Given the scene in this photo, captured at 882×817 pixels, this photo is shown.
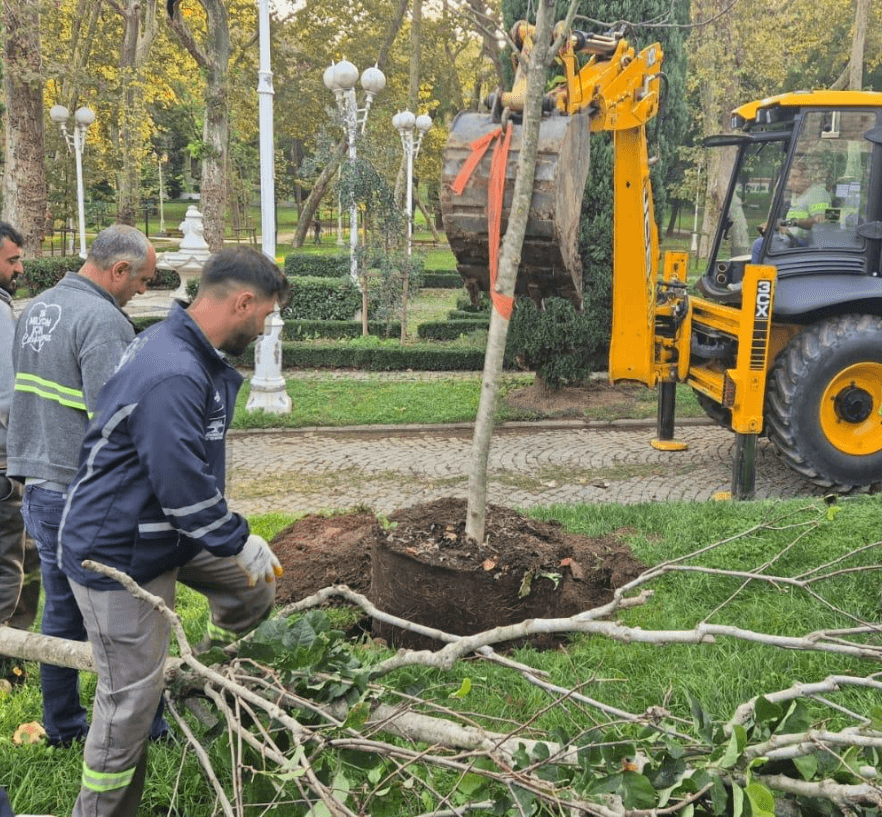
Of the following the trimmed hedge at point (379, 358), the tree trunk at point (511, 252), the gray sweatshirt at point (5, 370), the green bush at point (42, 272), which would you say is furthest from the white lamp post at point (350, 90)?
the gray sweatshirt at point (5, 370)

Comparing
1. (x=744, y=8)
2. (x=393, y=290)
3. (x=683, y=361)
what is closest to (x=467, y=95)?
(x=744, y=8)

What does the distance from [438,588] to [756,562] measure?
6.76 ft

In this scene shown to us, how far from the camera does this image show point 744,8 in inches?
752

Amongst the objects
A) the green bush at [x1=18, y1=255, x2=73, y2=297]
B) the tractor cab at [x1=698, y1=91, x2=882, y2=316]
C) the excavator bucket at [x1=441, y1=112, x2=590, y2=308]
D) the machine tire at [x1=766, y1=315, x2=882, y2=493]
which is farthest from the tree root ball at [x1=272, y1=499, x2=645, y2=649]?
the green bush at [x1=18, y1=255, x2=73, y2=297]

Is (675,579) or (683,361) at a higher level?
(683,361)

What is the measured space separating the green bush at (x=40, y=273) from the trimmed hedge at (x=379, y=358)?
9.67 metres

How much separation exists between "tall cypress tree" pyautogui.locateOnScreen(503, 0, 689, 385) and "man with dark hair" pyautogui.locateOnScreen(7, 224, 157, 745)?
7.58 m

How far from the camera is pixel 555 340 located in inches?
421

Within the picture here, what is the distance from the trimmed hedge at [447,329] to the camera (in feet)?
51.6

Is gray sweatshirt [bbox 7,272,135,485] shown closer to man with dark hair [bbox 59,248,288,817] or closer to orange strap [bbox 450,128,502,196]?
man with dark hair [bbox 59,248,288,817]

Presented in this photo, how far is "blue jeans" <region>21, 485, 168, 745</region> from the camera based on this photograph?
3.46m

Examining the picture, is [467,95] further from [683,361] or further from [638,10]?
[683,361]

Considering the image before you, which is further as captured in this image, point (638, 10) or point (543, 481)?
point (638, 10)

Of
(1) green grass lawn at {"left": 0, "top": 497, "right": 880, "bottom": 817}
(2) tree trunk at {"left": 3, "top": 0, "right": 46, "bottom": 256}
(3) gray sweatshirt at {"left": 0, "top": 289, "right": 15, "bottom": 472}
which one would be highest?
(2) tree trunk at {"left": 3, "top": 0, "right": 46, "bottom": 256}
